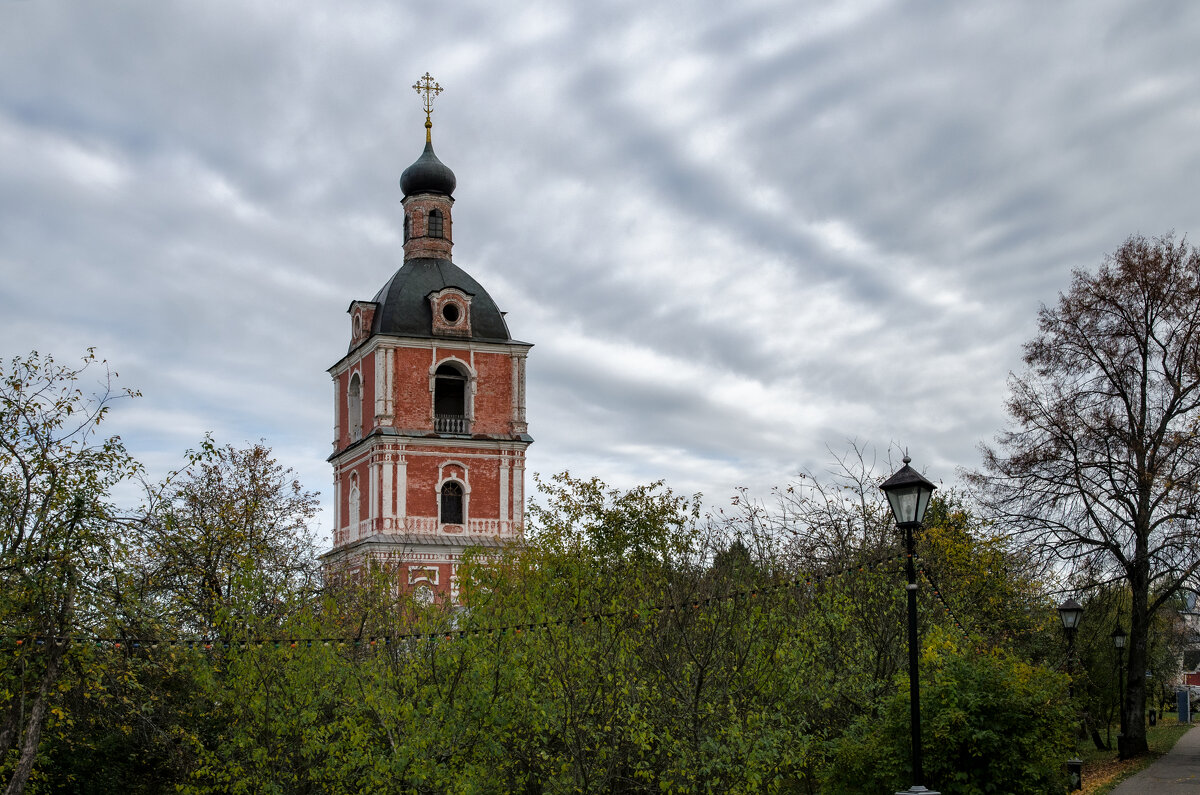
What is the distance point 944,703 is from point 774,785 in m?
2.06

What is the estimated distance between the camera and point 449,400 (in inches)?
1668

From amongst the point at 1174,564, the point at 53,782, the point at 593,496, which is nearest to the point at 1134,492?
the point at 1174,564

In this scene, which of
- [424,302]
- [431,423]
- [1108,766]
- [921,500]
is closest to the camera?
[921,500]

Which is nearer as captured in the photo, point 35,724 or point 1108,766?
point 35,724

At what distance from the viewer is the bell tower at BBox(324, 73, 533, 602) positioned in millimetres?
39844

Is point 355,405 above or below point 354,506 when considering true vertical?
above

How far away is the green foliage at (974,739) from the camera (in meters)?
13.5

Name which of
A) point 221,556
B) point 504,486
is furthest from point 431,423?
point 221,556

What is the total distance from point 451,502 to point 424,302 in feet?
21.5

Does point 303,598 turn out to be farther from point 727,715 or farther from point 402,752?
point 727,715

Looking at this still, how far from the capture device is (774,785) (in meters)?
13.3

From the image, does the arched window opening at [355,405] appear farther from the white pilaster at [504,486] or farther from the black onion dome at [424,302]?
the white pilaster at [504,486]

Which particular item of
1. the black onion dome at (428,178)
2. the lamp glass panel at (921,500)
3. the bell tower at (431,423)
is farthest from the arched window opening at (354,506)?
the lamp glass panel at (921,500)

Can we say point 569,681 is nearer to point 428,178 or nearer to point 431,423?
point 431,423
